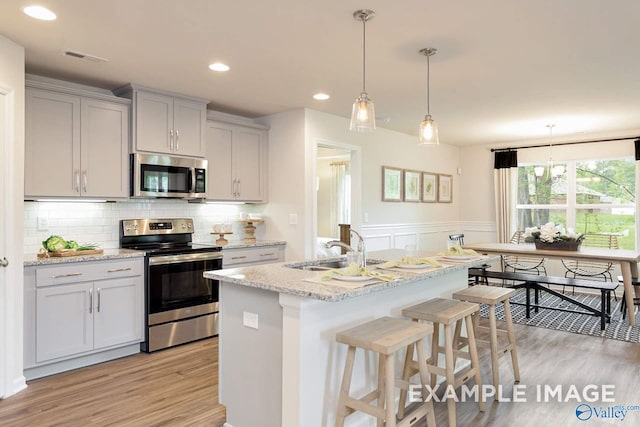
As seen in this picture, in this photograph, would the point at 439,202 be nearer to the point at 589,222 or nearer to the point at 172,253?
the point at 589,222

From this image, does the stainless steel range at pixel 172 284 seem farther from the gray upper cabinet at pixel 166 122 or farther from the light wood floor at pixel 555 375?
the light wood floor at pixel 555 375

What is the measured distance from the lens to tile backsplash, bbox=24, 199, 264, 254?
11.9ft

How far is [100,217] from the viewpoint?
4.00 metres

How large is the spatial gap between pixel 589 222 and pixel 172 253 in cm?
619

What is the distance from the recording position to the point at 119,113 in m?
3.84

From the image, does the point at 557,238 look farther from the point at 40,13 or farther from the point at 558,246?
the point at 40,13

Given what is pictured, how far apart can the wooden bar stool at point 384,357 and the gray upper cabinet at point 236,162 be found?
2948mm

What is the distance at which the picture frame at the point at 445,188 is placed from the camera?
7.27 metres

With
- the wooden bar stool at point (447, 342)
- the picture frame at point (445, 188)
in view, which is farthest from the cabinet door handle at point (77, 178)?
the picture frame at point (445, 188)

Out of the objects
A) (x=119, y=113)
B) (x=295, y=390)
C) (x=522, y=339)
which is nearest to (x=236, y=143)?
(x=119, y=113)

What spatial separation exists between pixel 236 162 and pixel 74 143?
1690 mm

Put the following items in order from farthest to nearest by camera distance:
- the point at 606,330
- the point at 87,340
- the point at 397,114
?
1. the point at 397,114
2. the point at 606,330
3. the point at 87,340

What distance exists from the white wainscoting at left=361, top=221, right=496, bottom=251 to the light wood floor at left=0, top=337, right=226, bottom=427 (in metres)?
2.96

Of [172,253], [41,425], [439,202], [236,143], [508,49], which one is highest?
[508,49]
